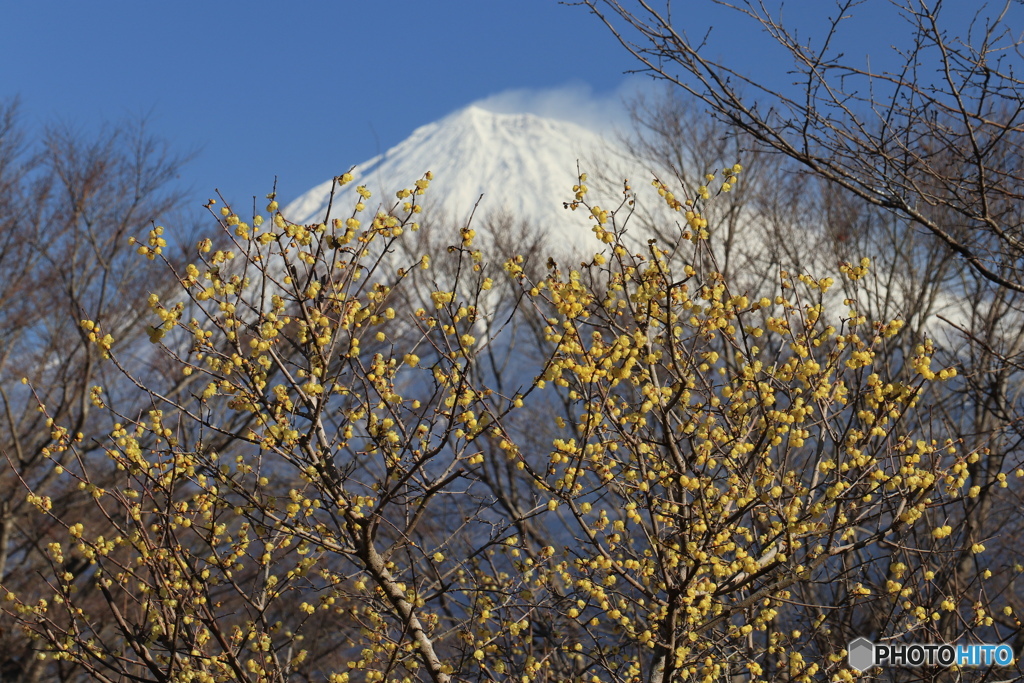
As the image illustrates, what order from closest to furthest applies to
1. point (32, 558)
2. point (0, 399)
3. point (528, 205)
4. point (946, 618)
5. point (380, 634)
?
point (380, 634)
point (946, 618)
point (0, 399)
point (32, 558)
point (528, 205)

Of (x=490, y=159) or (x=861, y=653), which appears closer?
(x=861, y=653)

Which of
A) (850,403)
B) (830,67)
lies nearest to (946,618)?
(850,403)

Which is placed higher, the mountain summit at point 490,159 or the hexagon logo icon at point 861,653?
the mountain summit at point 490,159

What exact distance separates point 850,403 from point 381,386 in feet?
7.61

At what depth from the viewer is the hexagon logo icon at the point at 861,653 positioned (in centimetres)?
475

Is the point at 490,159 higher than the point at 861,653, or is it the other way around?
the point at 490,159

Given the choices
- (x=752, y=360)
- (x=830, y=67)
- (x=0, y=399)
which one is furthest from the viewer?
(x=0, y=399)

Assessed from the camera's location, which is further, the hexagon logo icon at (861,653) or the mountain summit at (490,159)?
the mountain summit at (490,159)

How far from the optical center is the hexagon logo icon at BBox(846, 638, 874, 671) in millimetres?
4754

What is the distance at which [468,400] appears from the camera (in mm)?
3596

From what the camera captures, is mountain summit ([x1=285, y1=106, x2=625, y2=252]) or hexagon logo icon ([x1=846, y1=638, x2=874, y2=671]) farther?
mountain summit ([x1=285, y1=106, x2=625, y2=252])

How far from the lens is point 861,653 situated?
16.0 feet

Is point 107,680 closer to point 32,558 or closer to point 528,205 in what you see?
point 32,558

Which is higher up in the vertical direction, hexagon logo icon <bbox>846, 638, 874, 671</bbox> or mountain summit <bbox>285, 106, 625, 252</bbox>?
mountain summit <bbox>285, 106, 625, 252</bbox>
